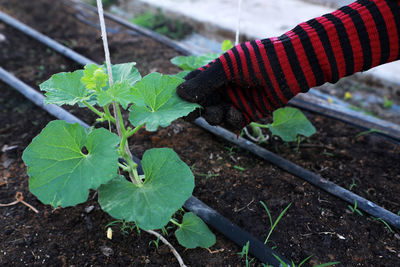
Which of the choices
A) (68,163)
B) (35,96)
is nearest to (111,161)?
(68,163)

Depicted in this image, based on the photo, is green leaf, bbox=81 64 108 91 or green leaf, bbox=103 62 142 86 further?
green leaf, bbox=103 62 142 86

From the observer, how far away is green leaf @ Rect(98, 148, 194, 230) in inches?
42.4

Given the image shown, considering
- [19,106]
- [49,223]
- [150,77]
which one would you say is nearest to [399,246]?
[150,77]

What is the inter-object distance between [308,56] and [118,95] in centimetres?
73

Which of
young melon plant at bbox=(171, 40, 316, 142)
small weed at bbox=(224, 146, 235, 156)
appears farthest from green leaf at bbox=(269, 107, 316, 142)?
small weed at bbox=(224, 146, 235, 156)

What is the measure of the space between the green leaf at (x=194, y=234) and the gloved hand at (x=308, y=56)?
38 cm

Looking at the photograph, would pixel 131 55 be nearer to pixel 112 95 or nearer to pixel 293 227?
pixel 112 95

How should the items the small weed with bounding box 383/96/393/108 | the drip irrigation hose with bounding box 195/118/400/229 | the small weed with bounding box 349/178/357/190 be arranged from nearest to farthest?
the drip irrigation hose with bounding box 195/118/400/229 → the small weed with bounding box 349/178/357/190 → the small weed with bounding box 383/96/393/108

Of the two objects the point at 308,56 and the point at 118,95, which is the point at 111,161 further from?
the point at 308,56

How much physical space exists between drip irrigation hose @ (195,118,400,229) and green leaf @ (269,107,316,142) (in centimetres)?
12

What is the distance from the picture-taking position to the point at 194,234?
1.28 m

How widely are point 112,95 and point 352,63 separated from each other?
2.97 ft

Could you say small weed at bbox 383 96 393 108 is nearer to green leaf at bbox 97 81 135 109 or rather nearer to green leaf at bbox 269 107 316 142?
green leaf at bbox 269 107 316 142

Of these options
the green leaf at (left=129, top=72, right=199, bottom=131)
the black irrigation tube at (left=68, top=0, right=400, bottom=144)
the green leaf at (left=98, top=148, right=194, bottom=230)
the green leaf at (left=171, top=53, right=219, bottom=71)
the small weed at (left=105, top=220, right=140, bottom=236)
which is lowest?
the small weed at (left=105, top=220, right=140, bottom=236)
